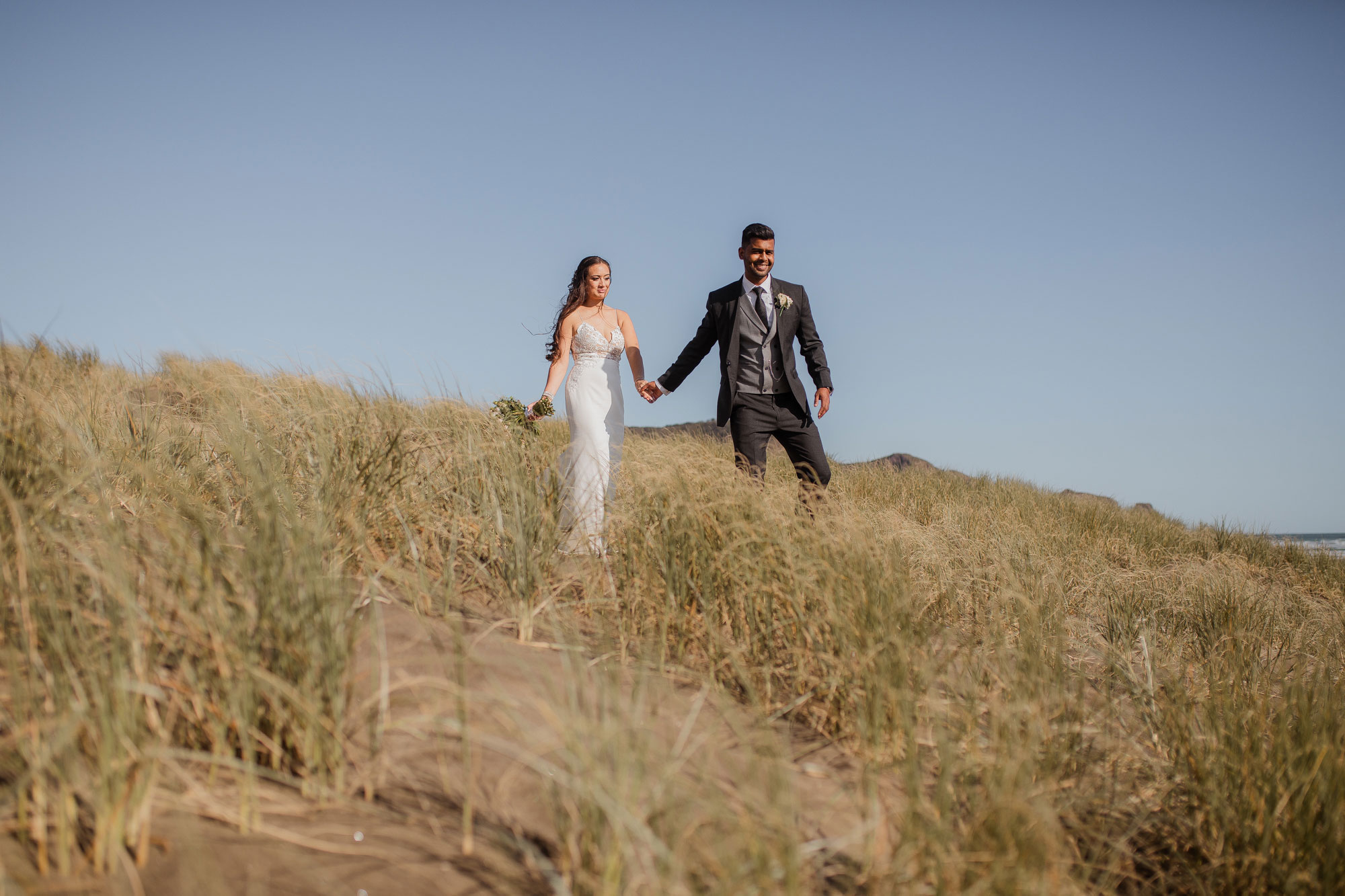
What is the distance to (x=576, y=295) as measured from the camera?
19.6 feet

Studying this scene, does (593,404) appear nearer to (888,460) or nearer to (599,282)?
(599,282)

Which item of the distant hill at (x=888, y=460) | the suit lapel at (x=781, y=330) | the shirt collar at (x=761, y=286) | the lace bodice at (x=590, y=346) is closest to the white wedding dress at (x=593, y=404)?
the lace bodice at (x=590, y=346)

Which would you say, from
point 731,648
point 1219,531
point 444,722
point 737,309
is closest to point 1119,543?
point 1219,531

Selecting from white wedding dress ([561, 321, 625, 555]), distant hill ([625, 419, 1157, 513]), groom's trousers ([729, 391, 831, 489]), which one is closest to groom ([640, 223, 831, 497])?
groom's trousers ([729, 391, 831, 489])

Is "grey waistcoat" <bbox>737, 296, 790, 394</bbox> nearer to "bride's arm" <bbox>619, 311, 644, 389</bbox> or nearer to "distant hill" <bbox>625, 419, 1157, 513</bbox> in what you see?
"bride's arm" <bbox>619, 311, 644, 389</bbox>

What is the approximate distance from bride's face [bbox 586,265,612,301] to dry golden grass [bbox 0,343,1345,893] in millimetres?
1925

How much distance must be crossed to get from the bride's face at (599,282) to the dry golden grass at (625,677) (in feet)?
6.31

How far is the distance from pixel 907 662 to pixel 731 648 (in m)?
0.59

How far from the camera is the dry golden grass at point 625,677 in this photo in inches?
60.3

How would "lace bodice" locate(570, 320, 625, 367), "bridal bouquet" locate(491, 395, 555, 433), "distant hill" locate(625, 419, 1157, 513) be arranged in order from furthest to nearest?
"distant hill" locate(625, 419, 1157, 513) → "lace bodice" locate(570, 320, 625, 367) → "bridal bouquet" locate(491, 395, 555, 433)

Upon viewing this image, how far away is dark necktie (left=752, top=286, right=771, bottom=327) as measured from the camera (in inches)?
201

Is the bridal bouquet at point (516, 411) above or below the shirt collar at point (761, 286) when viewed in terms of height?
below

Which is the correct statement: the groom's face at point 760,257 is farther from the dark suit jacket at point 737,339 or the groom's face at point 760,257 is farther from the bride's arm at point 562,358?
the bride's arm at point 562,358

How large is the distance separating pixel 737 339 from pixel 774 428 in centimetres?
67
